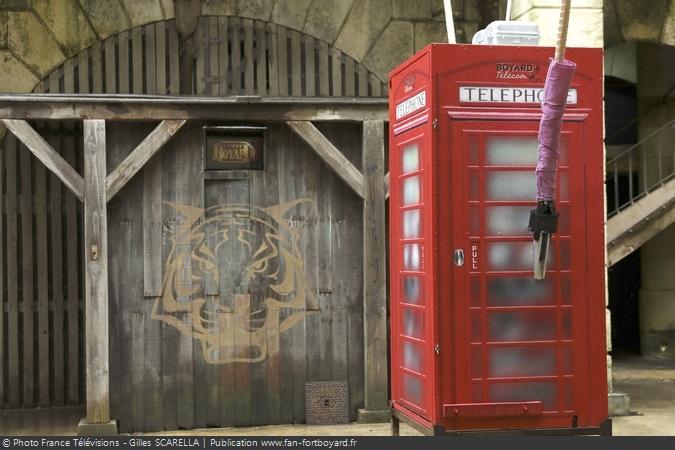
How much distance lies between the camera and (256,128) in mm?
10523

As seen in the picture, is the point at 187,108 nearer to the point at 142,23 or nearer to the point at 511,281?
the point at 142,23

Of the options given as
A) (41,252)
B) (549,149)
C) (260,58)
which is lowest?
(41,252)

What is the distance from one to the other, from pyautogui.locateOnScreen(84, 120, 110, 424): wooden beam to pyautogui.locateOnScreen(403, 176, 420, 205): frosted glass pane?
12.2 ft

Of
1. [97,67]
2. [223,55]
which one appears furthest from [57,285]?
[223,55]

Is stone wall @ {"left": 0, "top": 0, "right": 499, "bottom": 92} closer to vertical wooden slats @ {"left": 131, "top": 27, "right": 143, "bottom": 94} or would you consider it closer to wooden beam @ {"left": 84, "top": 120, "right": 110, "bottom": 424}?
vertical wooden slats @ {"left": 131, "top": 27, "right": 143, "bottom": 94}

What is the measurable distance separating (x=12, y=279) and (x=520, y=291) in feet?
23.0

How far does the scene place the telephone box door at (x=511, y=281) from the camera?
6879 mm

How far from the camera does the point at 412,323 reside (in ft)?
24.3

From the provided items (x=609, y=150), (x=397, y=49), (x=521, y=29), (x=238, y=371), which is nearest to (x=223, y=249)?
(x=238, y=371)

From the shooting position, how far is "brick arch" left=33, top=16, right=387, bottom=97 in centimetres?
1170

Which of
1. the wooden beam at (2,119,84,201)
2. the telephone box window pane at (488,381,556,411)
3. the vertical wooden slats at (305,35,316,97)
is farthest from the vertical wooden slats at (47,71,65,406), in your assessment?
the telephone box window pane at (488,381,556,411)

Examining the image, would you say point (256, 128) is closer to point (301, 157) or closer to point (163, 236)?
point (301, 157)

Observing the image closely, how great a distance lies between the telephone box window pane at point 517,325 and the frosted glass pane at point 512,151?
99 centimetres

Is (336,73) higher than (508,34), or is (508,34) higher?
(336,73)
